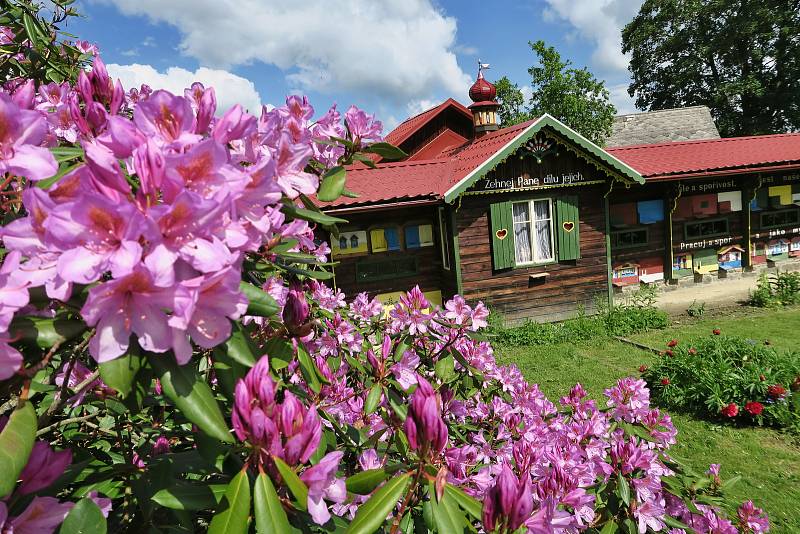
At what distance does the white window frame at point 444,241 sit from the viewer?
10.9 meters

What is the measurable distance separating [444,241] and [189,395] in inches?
407

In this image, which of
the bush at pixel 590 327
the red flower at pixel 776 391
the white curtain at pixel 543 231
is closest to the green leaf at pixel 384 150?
the red flower at pixel 776 391

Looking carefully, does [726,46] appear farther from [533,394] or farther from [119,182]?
[119,182]

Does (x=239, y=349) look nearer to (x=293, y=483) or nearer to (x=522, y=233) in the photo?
(x=293, y=483)

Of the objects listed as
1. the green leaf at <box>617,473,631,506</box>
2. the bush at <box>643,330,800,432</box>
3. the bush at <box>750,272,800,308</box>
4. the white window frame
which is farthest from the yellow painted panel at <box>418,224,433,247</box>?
the green leaf at <box>617,473,631,506</box>

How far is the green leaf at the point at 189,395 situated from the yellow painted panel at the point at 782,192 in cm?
1582

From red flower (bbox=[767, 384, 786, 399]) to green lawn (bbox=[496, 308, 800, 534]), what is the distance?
1.35 feet

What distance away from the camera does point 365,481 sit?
3.77 feet

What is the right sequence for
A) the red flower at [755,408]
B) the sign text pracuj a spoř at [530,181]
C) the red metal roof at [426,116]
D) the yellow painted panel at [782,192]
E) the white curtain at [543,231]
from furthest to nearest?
the red metal roof at [426,116], the yellow painted panel at [782,192], the white curtain at [543,231], the sign text pracuj a spoř at [530,181], the red flower at [755,408]

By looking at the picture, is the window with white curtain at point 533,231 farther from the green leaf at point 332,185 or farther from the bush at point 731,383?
the green leaf at point 332,185

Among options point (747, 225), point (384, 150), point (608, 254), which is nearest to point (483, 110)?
point (608, 254)

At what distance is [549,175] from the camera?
1079 cm

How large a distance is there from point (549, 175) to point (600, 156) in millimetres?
1087

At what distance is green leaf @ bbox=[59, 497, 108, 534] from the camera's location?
867 millimetres
